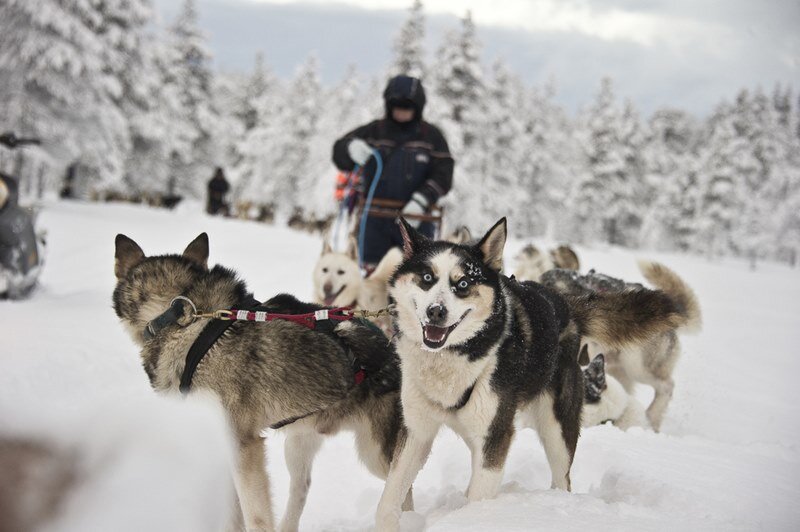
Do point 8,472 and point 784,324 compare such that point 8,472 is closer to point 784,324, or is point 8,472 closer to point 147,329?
point 147,329

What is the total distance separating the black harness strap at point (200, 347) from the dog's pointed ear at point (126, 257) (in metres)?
0.66

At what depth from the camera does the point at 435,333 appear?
277cm

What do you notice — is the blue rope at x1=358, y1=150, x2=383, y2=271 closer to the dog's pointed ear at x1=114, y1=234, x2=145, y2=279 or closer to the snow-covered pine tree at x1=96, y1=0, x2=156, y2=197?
the dog's pointed ear at x1=114, y1=234, x2=145, y2=279

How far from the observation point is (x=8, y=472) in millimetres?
2242

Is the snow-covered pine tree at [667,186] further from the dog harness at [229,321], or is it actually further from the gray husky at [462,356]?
the dog harness at [229,321]

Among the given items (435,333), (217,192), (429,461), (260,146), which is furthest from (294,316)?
(260,146)

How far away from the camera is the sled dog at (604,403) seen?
507cm

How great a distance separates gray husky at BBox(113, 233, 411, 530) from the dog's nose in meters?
0.61

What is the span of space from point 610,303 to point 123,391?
13.0 ft

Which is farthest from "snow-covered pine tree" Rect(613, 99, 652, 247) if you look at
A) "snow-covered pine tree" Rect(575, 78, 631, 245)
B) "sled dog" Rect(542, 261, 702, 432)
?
"sled dog" Rect(542, 261, 702, 432)

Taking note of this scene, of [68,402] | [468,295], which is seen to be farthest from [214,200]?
[468,295]

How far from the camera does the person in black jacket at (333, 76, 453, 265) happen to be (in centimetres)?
632

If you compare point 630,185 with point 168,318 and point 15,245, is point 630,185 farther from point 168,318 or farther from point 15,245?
point 168,318

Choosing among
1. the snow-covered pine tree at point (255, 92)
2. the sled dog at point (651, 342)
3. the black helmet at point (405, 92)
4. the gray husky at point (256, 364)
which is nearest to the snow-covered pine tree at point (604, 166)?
the snow-covered pine tree at point (255, 92)
